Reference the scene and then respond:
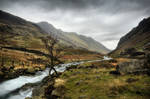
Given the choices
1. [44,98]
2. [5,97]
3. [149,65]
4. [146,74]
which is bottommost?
[5,97]

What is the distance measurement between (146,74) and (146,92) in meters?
6.55

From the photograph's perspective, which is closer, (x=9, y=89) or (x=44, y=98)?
(x=44, y=98)

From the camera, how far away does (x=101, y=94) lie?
41.1 ft

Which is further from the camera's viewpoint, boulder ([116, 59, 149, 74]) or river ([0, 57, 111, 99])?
river ([0, 57, 111, 99])

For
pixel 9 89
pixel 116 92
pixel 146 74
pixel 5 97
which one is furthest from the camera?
pixel 9 89

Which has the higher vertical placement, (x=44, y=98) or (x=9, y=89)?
(x=44, y=98)

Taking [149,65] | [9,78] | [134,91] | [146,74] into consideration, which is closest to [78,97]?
[134,91]

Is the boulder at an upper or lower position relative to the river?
upper

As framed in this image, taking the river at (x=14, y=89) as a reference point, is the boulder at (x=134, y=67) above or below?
above

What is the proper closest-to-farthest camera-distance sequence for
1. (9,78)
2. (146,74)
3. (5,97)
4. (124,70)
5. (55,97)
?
(55,97) → (146,74) → (124,70) → (5,97) → (9,78)

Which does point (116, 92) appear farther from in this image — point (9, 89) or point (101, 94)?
point (9, 89)

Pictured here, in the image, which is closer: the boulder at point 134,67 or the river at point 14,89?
the boulder at point 134,67

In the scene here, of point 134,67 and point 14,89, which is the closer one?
point 134,67

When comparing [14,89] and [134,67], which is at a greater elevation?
[134,67]
